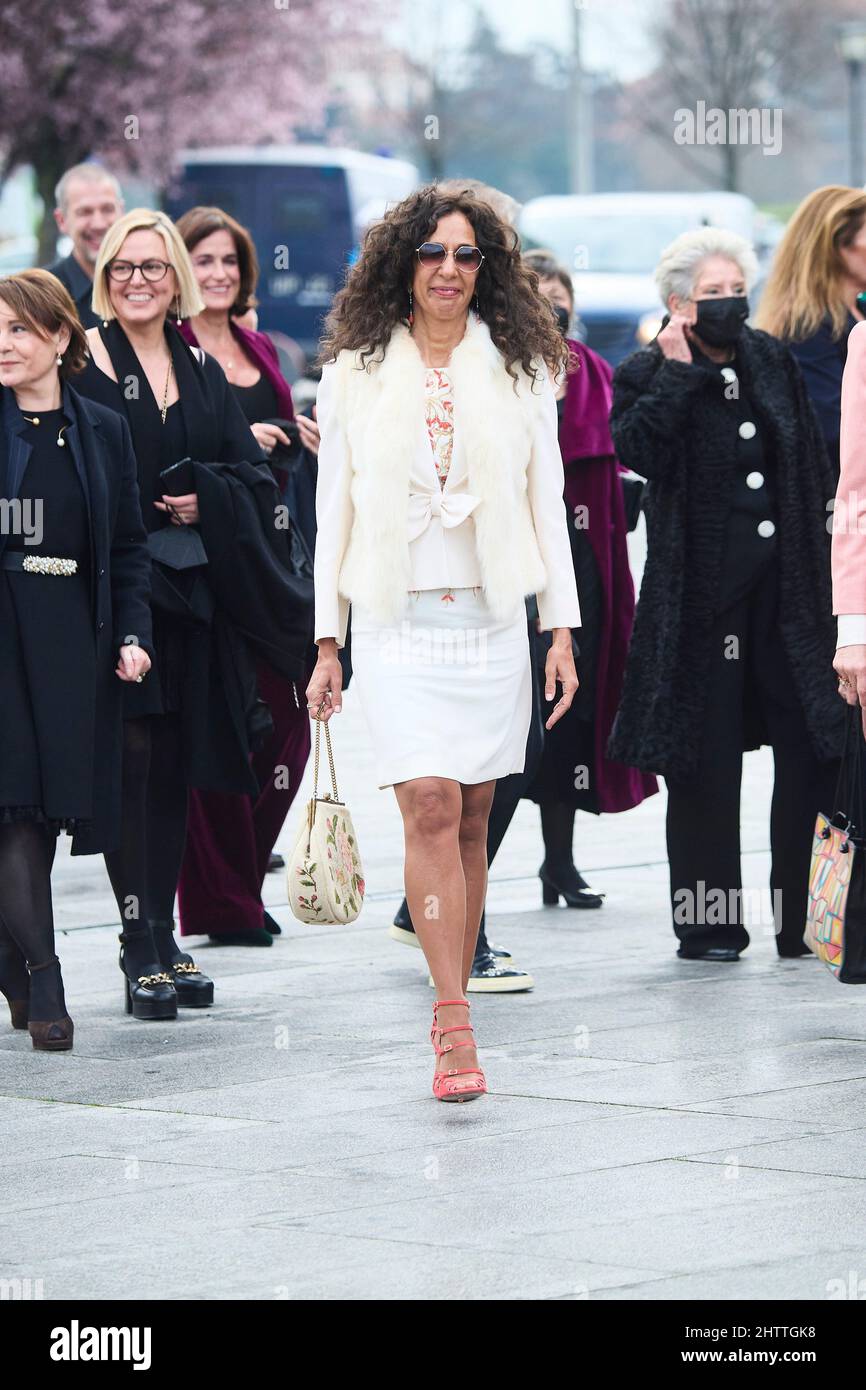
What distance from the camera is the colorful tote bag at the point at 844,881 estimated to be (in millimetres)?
5961

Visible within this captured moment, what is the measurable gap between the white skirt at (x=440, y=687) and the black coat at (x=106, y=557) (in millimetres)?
854

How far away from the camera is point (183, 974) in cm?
704

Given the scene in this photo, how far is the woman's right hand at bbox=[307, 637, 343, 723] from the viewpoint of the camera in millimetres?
6094

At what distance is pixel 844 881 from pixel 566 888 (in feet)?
8.55

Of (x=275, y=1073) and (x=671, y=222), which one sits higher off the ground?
(x=671, y=222)

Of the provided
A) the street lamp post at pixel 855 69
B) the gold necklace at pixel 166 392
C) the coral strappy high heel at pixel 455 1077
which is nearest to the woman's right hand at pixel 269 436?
the gold necklace at pixel 166 392

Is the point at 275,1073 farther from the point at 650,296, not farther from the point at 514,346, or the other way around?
the point at 650,296

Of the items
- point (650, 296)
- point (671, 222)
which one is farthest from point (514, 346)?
point (671, 222)

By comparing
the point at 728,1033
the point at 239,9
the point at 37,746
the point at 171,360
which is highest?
the point at 239,9

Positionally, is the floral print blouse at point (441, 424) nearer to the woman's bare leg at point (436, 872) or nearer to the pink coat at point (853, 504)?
the woman's bare leg at point (436, 872)

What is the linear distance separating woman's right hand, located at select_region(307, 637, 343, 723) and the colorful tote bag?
1216 millimetres

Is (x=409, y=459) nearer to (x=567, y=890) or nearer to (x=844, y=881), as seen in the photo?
(x=844, y=881)
